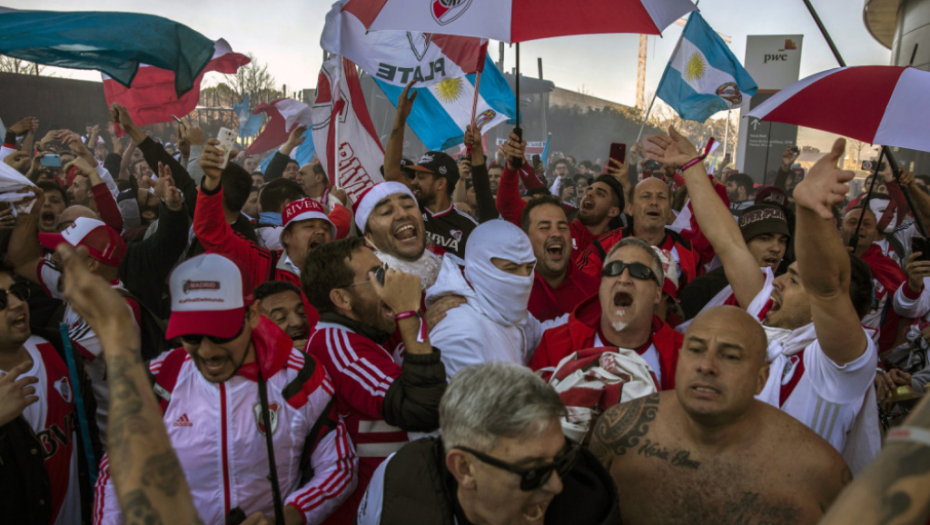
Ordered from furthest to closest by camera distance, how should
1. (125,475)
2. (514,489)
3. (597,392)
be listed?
(597,392) < (514,489) < (125,475)

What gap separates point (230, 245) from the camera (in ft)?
13.4

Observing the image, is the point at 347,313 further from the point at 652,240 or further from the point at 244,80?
the point at 244,80

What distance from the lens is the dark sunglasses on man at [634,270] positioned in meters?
3.29

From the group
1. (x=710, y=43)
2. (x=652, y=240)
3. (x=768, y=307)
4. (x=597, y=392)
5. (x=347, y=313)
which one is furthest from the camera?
(x=710, y=43)

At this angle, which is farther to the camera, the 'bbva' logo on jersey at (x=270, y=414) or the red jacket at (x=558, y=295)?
the red jacket at (x=558, y=295)

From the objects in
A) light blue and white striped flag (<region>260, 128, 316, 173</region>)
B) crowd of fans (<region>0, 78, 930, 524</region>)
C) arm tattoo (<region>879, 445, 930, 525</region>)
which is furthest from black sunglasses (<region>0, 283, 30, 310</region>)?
light blue and white striped flag (<region>260, 128, 316, 173</region>)

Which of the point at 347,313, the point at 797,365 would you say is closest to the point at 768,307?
the point at 797,365

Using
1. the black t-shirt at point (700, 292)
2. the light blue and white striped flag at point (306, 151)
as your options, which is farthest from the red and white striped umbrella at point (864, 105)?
the light blue and white striped flag at point (306, 151)

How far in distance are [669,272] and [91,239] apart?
3698 mm

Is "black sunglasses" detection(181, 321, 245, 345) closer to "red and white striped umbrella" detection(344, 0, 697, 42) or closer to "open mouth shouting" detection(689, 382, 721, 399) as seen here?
"open mouth shouting" detection(689, 382, 721, 399)

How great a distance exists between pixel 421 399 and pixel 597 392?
2.62 ft

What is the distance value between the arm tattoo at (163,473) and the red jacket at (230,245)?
204cm

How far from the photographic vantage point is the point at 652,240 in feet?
16.1

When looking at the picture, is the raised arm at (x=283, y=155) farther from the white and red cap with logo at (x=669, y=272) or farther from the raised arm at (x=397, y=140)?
the white and red cap with logo at (x=669, y=272)
